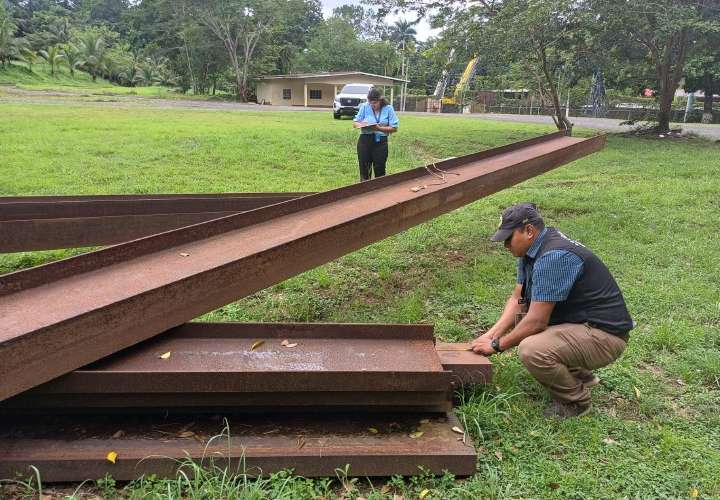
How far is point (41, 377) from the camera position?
7.66 feet

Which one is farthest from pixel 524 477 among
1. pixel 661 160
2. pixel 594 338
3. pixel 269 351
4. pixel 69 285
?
pixel 661 160

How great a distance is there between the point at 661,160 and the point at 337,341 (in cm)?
1132

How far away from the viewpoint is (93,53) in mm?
53781

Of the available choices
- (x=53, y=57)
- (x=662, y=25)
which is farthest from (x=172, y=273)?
(x=53, y=57)

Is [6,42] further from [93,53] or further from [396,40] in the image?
[396,40]

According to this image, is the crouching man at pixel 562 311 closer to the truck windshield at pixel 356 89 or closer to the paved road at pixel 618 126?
the paved road at pixel 618 126

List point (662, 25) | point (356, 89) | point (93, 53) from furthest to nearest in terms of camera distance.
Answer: point (93, 53), point (356, 89), point (662, 25)

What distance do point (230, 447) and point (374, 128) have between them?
549cm

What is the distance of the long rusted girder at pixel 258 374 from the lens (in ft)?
8.59

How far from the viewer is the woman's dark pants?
7660mm

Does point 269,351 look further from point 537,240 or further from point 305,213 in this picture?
point 537,240

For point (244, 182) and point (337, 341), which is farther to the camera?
point (244, 182)

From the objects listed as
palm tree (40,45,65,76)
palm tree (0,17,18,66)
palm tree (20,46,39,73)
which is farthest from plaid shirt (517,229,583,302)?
palm tree (20,46,39,73)

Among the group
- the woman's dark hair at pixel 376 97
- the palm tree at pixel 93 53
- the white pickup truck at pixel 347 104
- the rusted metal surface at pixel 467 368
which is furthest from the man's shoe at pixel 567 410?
the palm tree at pixel 93 53
